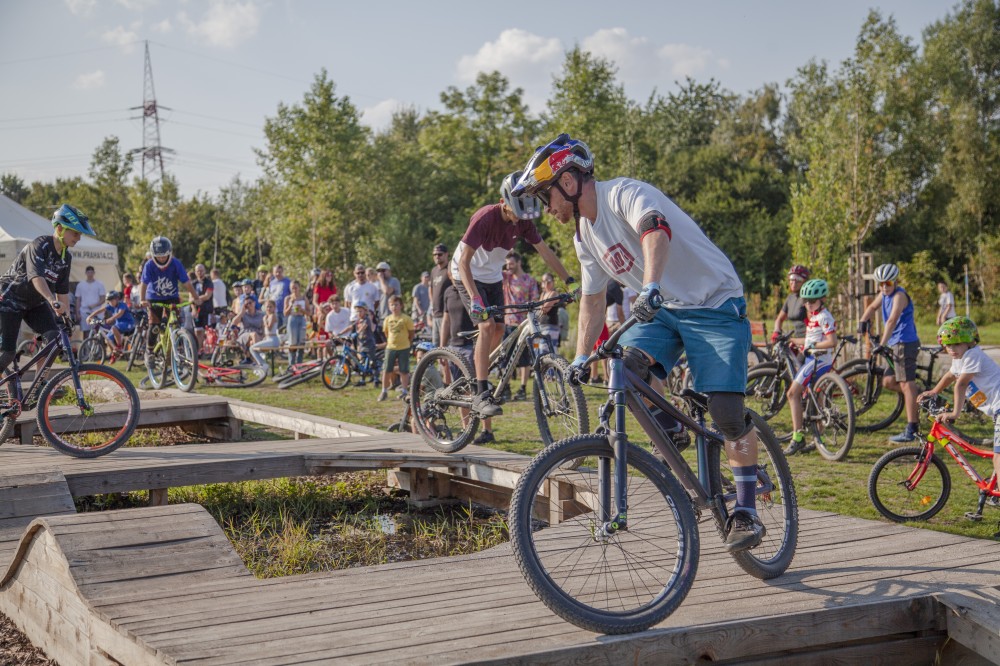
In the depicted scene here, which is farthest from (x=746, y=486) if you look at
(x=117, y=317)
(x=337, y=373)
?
(x=117, y=317)

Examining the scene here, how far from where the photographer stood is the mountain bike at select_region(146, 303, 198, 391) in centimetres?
1328

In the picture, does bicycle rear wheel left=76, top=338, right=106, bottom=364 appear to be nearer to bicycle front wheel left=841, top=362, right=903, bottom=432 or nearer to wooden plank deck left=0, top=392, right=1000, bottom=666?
bicycle front wheel left=841, top=362, right=903, bottom=432

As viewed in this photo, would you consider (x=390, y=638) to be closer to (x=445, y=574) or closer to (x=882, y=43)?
(x=445, y=574)

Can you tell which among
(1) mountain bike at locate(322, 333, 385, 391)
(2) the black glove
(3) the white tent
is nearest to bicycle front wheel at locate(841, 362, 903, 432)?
(2) the black glove

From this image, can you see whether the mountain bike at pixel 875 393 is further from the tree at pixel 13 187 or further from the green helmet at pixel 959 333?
the tree at pixel 13 187

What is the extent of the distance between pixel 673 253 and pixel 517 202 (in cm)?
157

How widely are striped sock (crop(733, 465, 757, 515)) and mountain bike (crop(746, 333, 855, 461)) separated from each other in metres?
5.55

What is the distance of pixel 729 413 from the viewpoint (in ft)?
13.0

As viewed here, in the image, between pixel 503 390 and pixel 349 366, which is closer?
pixel 503 390

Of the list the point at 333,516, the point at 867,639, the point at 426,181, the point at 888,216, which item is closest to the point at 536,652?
the point at 867,639

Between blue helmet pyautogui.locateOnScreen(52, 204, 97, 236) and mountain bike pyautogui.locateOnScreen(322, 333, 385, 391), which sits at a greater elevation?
blue helmet pyautogui.locateOnScreen(52, 204, 97, 236)

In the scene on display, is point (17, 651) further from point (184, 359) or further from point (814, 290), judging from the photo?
point (184, 359)

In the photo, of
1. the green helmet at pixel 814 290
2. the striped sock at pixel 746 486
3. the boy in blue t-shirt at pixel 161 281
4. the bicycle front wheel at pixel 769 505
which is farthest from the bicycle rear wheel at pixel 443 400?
the boy in blue t-shirt at pixel 161 281

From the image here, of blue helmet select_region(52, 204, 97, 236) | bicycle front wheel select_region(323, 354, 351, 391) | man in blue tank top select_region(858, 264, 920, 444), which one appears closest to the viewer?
blue helmet select_region(52, 204, 97, 236)
